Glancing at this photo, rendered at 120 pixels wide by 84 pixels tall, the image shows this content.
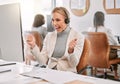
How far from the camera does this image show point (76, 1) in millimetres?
3791

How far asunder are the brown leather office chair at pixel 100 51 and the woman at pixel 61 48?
941mm

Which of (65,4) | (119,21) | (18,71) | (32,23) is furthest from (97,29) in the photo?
(18,71)

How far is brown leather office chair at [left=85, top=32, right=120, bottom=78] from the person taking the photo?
3.01m

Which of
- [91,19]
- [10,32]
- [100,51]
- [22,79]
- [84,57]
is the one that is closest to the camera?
[22,79]

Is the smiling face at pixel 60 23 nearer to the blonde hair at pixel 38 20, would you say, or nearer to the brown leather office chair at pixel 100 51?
the brown leather office chair at pixel 100 51

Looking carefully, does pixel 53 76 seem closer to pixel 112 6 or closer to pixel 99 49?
pixel 99 49

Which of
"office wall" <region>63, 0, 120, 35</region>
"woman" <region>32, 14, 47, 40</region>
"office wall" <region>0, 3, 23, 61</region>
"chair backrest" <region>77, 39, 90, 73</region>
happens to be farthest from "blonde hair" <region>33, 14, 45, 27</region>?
"office wall" <region>0, 3, 23, 61</region>

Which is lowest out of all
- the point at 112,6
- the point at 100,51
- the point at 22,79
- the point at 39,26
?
the point at 100,51

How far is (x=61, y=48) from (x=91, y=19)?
1589 millimetres

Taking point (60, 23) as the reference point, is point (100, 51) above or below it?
below

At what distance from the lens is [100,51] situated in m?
3.07

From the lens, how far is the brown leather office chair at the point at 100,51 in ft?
9.88

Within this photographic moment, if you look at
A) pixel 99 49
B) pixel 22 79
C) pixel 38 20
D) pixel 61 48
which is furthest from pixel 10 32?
pixel 38 20

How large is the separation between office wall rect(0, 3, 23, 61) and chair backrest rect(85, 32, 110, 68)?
5.81 ft
